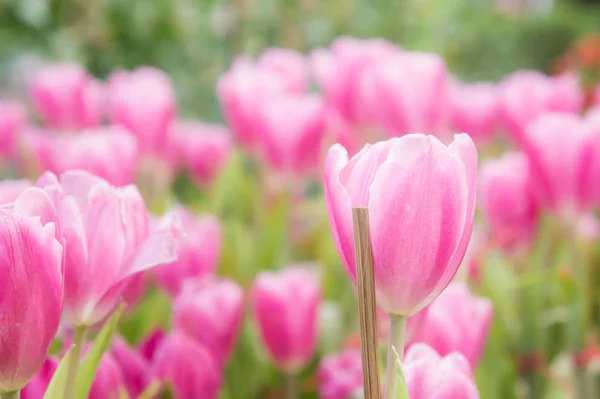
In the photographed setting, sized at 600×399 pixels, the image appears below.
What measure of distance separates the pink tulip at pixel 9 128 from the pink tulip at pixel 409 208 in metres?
1.10

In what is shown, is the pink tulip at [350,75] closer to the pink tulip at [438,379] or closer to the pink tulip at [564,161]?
the pink tulip at [564,161]

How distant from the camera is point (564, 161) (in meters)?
0.76

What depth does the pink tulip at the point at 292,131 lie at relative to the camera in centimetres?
95

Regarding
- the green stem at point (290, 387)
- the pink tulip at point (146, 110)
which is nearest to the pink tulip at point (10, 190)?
the green stem at point (290, 387)

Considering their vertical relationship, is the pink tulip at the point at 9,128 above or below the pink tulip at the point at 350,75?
below

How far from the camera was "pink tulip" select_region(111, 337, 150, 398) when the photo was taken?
53cm

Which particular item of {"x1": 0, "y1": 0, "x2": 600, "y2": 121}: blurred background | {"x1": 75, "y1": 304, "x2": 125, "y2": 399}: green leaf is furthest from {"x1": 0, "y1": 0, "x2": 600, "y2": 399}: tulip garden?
{"x1": 0, "y1": 0, "x2": 600, "y2": 121}: blurred background

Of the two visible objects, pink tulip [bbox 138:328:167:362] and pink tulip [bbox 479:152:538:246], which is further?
pink tulip [bbox 479:152:538:246]

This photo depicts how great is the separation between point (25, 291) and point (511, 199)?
2.22 feet

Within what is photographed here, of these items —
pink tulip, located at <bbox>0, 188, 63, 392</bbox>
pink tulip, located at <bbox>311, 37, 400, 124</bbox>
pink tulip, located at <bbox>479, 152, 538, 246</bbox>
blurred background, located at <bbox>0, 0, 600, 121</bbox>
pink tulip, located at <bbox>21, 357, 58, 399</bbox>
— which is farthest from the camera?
blurred background, located at <bbox>0, 0, 600, 121</bbox>

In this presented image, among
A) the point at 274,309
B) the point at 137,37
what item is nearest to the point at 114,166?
the point at 274,309

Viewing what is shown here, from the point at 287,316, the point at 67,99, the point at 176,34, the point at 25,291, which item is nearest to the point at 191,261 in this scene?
the point at 287,316

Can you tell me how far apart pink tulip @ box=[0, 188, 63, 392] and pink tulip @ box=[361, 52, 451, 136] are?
0.59 metres

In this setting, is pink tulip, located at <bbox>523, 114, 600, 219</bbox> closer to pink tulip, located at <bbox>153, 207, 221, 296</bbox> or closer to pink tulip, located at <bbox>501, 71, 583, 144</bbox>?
pink tulip, located at <bbox>501, 71, 583, 144</bbox>
